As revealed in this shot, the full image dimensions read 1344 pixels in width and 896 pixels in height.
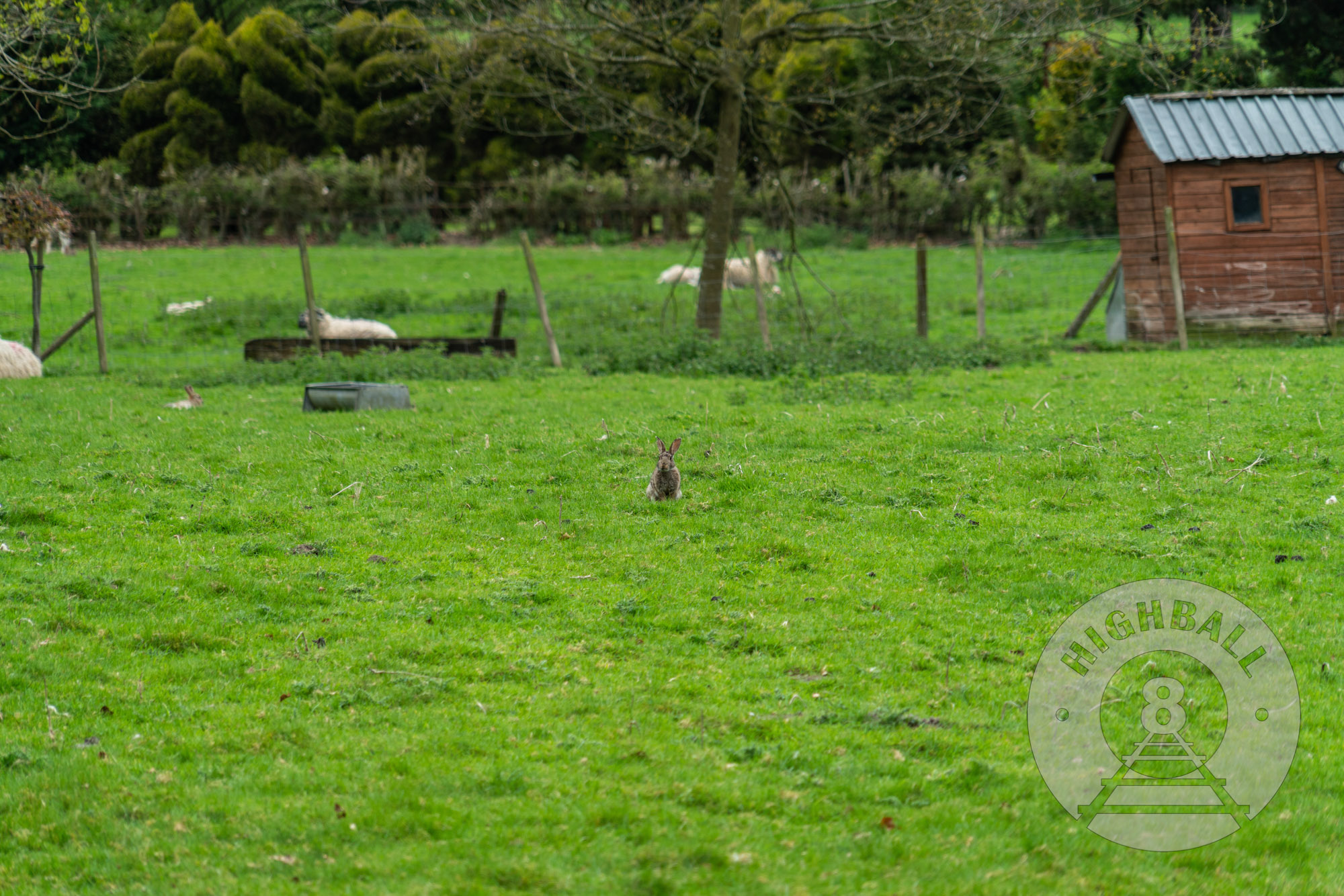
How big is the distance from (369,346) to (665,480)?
31.9ft

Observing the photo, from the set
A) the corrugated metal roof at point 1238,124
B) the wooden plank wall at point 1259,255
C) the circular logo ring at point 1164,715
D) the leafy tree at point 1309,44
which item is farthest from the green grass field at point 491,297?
the circular logo ring at point 1164,715

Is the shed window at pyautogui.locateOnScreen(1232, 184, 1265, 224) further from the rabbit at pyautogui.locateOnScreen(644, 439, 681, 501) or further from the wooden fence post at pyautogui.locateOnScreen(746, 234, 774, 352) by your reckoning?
the rabbit at pyautogui.locateOnScreen(644, 439, 681, 501)

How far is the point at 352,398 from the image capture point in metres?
12.8

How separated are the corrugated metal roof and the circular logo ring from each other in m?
13.4

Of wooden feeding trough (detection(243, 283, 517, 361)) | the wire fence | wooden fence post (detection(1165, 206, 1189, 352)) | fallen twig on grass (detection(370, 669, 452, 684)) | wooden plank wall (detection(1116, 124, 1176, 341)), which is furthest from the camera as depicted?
the wire fence

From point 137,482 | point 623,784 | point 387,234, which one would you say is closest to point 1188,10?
point 387,234

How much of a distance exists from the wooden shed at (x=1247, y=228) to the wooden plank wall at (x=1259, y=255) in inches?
0.6

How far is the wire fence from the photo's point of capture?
18.9 metres

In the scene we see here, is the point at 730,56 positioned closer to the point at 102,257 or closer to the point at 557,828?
the point at 557,828

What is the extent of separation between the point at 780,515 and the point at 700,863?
4.51m

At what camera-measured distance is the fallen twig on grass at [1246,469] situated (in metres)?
8.79

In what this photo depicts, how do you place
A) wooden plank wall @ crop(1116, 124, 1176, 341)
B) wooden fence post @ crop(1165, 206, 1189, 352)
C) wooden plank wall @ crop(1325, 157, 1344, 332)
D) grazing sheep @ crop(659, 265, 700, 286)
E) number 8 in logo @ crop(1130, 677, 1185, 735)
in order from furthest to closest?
grazing sheep @ crop(659, 265, 700, 286) → wooden plank wall @ crop(1116, 124, 1176, 341) → wooden plank wall @ crop(1325, 157, 1344, 332) → wooden fence post @ crop(1165, 206, 1189, 352) → number 8 in logo @ crop(1130, 677, 1185, 735)

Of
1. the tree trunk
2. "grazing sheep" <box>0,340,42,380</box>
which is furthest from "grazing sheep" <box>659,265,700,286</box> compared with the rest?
"grazing sheep" <box>0,340,42,380</box>

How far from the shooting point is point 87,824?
4355mm
